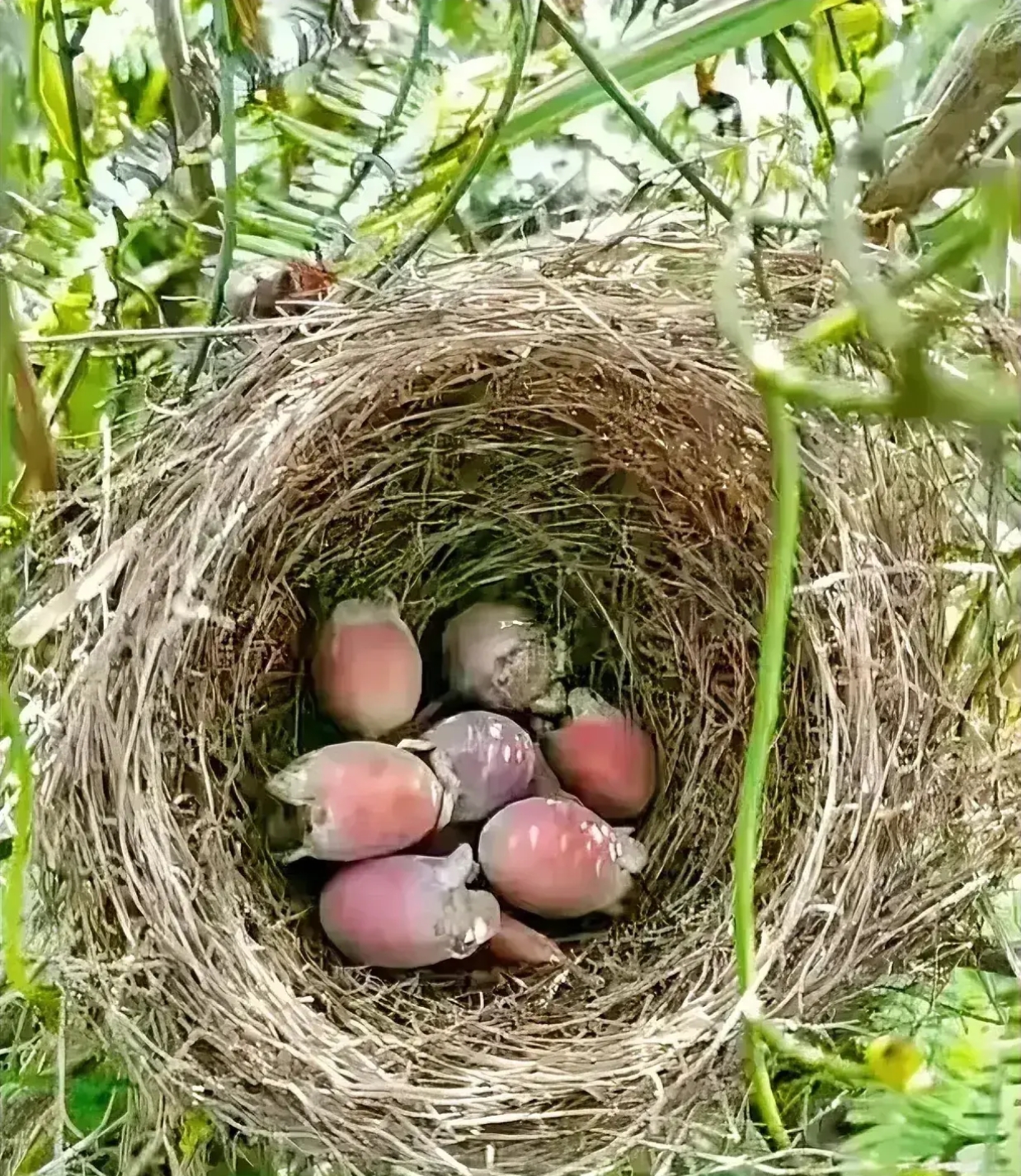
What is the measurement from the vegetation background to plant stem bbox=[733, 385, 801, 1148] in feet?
0.25

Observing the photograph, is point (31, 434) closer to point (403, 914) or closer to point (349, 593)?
point (349, 593)

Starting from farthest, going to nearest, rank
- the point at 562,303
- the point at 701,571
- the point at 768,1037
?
the point at 701,571
the point at 562,303
the point at 768,1037

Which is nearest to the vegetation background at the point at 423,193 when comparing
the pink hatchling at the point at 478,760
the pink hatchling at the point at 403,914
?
the pink hatchling at the point at 403,914

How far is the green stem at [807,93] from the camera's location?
2.46 ft

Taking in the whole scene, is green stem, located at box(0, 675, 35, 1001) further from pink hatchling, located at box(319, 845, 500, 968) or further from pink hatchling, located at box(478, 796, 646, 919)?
pink hatchling, located at box(478, 796, 646, 919)

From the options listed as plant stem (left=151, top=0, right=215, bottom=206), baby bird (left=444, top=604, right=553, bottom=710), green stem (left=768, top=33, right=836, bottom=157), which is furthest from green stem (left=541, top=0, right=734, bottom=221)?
baby bird (left=444, top=604, right=553, bottom=710)

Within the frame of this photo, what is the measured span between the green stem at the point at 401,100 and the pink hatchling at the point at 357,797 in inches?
14.5

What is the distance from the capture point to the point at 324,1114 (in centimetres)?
67

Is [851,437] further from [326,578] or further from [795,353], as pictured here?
[326,578]

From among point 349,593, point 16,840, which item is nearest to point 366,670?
point 349,593

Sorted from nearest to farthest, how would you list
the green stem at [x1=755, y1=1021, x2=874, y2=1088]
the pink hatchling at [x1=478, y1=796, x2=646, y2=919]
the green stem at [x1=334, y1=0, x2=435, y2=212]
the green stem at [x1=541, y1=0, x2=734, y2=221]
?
the green stem at [x1=755, y1=1021, x2=874, y2=1088] < the green stem at [x1=541, y1=0, x2=734, y2=221] < the green stem at [x1=334, y1=0, x2=435, y2=212] < the pink hatchling at [x1=478, y1=796, x2=646, y2=919]

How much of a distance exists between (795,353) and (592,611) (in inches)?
14.6

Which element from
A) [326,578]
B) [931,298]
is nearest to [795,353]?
[931,298]

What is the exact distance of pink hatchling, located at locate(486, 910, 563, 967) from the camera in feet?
2.82
